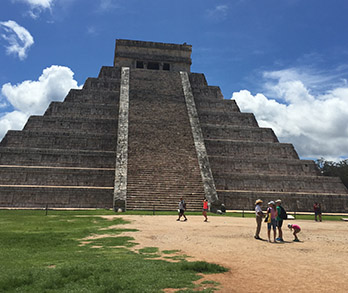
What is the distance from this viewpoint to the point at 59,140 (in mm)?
23391

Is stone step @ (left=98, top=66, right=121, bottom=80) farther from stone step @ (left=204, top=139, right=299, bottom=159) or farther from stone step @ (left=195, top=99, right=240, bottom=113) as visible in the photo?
stone step @ (left=204, top=139, right=299, bottom=159)

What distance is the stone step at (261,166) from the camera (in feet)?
76.6

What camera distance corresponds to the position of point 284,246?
780 centimetres

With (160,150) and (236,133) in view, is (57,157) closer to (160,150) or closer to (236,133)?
(160,150)

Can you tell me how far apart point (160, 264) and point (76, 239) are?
350 centimetres

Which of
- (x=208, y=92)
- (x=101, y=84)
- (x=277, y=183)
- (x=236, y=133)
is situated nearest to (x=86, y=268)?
(x=277, y=183)

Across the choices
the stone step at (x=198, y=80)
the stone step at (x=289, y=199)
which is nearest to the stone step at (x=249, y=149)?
the stone step at (x=289, y=199)

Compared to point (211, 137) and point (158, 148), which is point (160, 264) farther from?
point (211, 137)

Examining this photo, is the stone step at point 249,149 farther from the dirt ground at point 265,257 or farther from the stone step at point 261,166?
the dirt ground at point 265,257

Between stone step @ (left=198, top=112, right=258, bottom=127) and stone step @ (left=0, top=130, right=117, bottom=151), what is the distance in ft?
31.9

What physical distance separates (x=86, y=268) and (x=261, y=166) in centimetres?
2084

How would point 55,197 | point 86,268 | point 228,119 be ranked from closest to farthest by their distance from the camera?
point 86,268 → point 55,197 → point 228,119

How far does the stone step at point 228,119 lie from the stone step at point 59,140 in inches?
382

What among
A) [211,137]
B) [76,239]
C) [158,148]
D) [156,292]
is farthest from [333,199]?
[156,292]
